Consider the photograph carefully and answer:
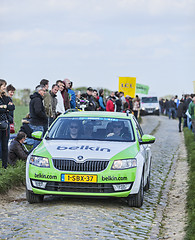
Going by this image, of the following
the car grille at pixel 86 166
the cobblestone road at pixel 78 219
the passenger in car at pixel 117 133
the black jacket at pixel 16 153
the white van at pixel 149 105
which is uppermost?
the passenger in car at pixel 117 133

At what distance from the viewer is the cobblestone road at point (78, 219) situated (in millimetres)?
6918

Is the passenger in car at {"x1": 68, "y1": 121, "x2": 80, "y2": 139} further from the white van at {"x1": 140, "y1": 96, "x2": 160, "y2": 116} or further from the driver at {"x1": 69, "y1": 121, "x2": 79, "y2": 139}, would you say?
the white van at {"x1": 140, "y1": 96, "x2": 160, "y2": 116}

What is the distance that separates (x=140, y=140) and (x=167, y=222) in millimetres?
1896

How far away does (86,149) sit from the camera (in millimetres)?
8961

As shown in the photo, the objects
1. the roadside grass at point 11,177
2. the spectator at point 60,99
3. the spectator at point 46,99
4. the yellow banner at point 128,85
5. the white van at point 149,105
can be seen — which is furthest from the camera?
the white van at point 149,105

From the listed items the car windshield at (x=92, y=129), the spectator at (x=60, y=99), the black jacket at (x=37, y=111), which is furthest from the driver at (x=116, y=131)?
the spectator at (x=60, y=99)

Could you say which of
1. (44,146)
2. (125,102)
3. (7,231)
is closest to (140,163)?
(44,146)

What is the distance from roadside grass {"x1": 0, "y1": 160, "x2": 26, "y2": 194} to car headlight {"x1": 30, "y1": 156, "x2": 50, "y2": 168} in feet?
4.36

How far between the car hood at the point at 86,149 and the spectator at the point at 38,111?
4119 millimetres

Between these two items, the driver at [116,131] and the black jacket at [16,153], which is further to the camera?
the black jacket at [16,153]

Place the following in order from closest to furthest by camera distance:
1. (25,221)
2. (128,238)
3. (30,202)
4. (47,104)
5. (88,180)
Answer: (128,238), (25,221), (88,180), (30,202), (47,104)

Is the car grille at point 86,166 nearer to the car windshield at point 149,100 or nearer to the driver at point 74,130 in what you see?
the driver at point 74,130

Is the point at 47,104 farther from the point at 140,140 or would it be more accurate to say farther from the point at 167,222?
the point at 167,222

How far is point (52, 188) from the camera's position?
8.73 meters
